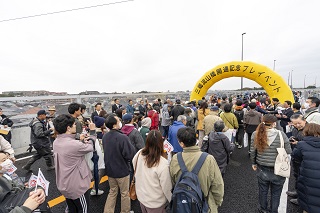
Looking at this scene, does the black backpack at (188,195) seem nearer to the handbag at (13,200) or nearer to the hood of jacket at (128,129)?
the handbag at (13,200)

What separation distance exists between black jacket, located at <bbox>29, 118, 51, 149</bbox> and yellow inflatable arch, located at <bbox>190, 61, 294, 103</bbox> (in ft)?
28.0

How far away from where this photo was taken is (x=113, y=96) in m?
9.60

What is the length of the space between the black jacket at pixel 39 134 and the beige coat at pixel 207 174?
3.93 meters

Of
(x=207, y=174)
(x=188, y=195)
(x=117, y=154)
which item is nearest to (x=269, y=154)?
(x=207, y=174)

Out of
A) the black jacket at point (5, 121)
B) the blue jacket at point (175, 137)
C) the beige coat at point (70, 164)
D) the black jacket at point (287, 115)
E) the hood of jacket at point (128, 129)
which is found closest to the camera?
the beige coat at point (70, 164)

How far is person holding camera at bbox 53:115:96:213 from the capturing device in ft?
7.27

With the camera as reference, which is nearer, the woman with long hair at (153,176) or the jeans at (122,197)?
the woman with long hair at (153,176)

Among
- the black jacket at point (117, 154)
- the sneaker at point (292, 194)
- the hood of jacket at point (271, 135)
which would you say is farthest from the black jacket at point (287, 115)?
the black jacket at point (117, 154)

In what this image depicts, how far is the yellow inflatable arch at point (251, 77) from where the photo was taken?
8.25 m

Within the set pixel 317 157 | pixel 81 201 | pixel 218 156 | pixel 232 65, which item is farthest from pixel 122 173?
pixel 232 65

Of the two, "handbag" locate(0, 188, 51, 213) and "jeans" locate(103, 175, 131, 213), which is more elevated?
"handbag" locate(0, 188, 51, 213)

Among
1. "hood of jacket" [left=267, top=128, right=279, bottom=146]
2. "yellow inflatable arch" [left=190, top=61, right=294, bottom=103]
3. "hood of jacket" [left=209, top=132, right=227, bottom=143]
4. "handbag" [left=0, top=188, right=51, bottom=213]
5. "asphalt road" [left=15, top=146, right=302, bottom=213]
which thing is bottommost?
"asphalt road" [left=15, top=146, right=302, bottom=213]

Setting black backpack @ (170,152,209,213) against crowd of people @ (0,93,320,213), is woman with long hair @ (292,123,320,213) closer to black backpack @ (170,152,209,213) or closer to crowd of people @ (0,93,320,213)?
crowd of people @ (0,93,320,213)

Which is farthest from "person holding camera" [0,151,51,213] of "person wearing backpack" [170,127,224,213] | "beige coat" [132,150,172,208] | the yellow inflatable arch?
the yellow inflatable arch
